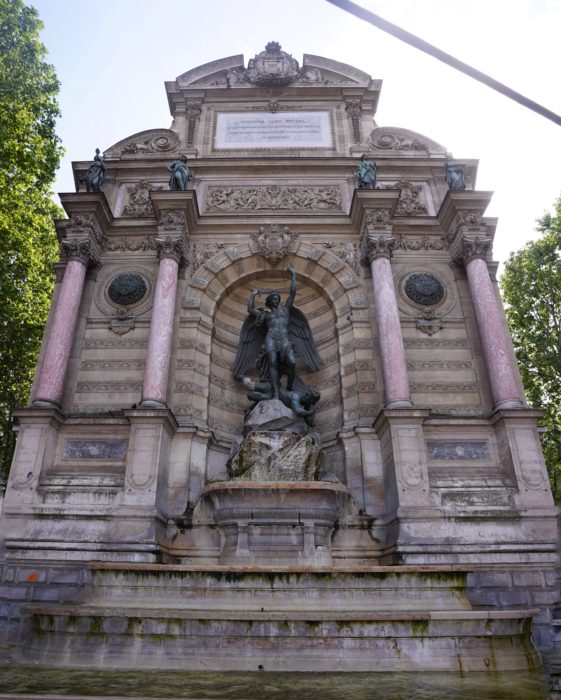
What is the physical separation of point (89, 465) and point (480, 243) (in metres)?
11.6

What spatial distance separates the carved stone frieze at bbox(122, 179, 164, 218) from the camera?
1520 centimetres

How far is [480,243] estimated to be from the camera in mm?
13180

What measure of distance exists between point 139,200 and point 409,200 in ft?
28.7

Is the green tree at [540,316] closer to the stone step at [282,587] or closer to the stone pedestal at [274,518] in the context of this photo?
the stone pedestal at [274,518]

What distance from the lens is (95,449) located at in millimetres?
11078

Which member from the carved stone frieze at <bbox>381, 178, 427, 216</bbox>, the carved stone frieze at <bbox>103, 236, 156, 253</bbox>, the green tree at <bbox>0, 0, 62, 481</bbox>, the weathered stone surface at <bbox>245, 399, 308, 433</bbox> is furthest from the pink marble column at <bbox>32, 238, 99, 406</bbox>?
the carved stone frieze at <bbox>381, 178, 427, 216</bbox>

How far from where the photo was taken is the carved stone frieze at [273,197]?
Answer: 15.3 m

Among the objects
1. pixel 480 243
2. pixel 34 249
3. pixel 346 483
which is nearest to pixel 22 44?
pixel 34 249

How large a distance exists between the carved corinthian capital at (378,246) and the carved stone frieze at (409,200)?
72.3 inches

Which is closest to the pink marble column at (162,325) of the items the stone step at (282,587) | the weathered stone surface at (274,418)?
the weathered stone surface at (274,418)

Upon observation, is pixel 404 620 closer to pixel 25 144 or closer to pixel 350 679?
pixel 350 679

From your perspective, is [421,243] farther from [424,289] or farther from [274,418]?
[274,418]

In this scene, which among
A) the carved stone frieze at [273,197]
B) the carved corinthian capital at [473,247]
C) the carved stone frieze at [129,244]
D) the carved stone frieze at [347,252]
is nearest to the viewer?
the carved corinthian capital at [473,247]

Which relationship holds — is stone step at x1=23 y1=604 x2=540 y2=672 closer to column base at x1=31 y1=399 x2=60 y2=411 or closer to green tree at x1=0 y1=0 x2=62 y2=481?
column base at x1=31 y1=399 x2=60 y2=411
